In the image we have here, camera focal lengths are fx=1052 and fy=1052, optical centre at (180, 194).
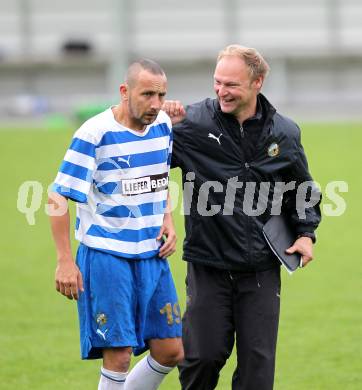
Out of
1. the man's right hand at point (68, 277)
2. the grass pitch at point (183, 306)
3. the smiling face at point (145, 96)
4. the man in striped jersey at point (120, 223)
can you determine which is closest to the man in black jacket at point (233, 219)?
the man in striped jersey at point (120, 223)

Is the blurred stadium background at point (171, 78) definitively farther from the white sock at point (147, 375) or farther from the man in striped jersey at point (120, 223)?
the man in striped jersey at point (120, 223)

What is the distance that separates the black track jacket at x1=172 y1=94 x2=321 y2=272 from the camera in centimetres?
589

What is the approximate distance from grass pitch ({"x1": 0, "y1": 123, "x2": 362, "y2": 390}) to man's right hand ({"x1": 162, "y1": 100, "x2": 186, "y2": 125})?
2.13 m

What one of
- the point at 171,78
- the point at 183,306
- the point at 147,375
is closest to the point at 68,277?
the point at 147,375

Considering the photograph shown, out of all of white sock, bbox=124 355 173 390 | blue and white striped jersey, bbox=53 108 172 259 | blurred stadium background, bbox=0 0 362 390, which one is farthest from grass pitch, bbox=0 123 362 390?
blue and white striped jersey, bbox=53 108 172 259

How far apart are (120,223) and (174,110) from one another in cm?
79

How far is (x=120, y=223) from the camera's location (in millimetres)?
5609

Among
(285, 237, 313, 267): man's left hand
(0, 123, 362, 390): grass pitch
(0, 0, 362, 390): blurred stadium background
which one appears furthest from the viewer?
(0, 0, 362, 390): blurred stadium background

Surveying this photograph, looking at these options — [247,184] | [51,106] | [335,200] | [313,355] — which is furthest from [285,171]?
[51,106]

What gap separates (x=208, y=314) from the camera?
19.4 feet

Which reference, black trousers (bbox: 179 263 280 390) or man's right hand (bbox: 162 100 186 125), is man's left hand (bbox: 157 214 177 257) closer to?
black trousers (bbox: 179 263 280 390)

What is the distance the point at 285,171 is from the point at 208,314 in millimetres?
932

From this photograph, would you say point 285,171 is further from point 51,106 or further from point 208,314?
point 51,106

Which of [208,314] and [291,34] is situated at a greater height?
[291,34]
